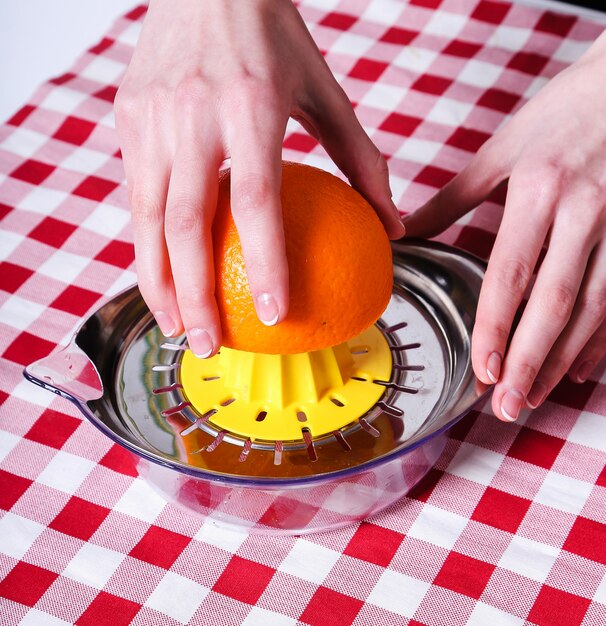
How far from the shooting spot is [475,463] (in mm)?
828

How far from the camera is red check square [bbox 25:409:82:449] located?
0.88 metres

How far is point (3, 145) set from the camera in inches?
48.4

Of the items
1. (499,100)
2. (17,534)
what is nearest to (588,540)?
(17,534)

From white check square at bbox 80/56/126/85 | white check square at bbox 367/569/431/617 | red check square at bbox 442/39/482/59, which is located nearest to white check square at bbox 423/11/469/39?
red check square at bbox 442/39/482/59

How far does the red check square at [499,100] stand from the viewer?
49.3 inches

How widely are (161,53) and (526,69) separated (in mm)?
677

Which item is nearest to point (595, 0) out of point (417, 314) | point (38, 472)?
point (417, 314)

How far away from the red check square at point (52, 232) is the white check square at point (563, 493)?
2.04 feet

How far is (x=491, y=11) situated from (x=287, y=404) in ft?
2.84

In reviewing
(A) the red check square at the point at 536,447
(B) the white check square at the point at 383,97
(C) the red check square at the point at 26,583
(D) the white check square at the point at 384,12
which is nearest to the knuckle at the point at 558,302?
(A) the red check square at the point at 536,447

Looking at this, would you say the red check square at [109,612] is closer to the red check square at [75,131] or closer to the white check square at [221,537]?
the white check square at [221,537]

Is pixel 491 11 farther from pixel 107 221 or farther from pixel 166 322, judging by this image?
pixel 166 322

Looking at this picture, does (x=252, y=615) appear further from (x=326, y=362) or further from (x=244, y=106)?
(x=244, y=106)

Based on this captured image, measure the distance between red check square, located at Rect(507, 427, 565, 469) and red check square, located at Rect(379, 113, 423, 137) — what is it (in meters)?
0.52
